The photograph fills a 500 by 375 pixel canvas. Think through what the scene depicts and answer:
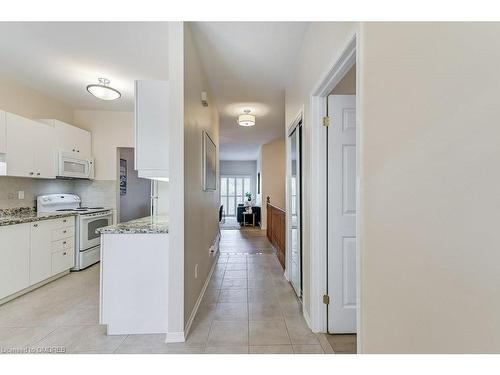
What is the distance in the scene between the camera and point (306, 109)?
7.28 feet

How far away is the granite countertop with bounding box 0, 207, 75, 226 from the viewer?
8.62ft

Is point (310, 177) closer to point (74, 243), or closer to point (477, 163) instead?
point (477, 163)

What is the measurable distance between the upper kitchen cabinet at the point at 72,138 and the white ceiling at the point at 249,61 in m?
2.41

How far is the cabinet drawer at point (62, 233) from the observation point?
3.15m

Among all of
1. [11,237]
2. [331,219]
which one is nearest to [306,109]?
[331,219]

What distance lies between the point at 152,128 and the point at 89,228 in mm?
2617

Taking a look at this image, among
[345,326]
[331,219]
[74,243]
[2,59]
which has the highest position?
[2,59]

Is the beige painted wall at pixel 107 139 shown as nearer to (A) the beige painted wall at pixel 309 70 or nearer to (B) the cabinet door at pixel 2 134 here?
(B) the cabinet door at pixel 2 134

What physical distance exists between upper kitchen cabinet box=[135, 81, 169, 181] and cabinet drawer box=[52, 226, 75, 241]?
2094 mm

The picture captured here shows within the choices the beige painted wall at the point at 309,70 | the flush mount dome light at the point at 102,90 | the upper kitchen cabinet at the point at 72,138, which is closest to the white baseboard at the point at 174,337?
the beige painted wall at the point at 309,70

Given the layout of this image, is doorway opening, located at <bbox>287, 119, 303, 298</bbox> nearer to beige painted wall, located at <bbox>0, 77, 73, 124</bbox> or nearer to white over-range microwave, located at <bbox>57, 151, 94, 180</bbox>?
white over-range microwave, located at <bbox>57, 151, 94, 180</bbox>

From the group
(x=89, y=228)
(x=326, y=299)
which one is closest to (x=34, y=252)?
(x=89, y=228)

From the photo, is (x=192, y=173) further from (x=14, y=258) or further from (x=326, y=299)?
(x=14, y=258)
